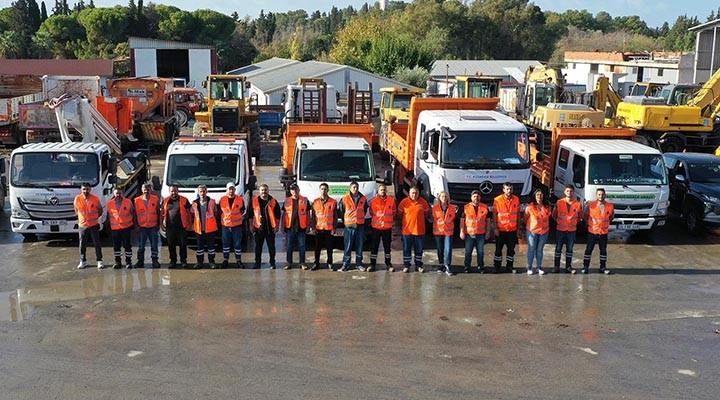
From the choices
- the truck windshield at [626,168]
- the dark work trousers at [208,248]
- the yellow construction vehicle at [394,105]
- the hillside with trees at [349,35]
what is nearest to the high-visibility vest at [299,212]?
the dark work trousers at [208,248]

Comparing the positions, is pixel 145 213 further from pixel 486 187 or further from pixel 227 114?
pixel 227 114

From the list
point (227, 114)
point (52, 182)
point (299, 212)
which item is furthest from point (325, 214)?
point (227, 114)

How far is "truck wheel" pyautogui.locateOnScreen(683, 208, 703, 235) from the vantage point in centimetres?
1595

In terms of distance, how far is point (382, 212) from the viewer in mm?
12938

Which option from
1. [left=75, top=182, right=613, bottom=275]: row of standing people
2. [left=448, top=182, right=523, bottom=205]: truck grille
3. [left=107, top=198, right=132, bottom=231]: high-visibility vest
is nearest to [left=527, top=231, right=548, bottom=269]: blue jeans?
[left=75, top=182, right=613, bottom=275]: row of standing people

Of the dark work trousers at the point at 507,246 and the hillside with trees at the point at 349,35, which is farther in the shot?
the hillside with trees at the point at 349,35

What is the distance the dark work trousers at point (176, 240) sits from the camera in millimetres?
12960

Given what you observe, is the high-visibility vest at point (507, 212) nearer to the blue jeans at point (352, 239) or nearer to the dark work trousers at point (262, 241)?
the blue jeans at point (352, 239)

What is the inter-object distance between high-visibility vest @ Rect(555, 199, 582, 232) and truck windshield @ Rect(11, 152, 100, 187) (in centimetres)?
876

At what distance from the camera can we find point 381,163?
965 inches

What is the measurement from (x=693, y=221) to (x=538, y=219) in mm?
5342

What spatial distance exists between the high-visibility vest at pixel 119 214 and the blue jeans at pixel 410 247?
4.78m

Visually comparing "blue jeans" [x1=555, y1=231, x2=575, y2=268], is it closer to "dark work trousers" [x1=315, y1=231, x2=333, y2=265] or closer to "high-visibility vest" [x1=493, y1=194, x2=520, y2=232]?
"high-visibility vest" [x1=493, y1=194, x2=520, y2=232]

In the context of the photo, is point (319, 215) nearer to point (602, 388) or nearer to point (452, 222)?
point (452, 222)
